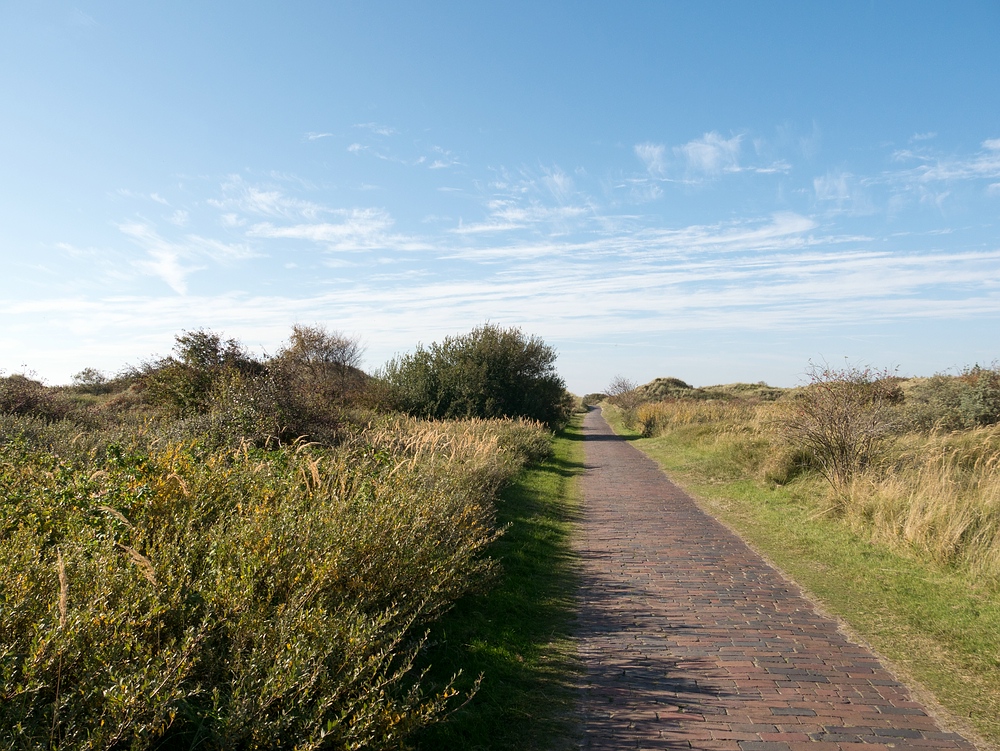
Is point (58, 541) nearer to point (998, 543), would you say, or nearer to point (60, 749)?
point (60, 749)

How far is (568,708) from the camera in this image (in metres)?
4.59

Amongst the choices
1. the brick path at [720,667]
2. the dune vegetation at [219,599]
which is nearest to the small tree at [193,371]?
the dune vegetation at [219,599]

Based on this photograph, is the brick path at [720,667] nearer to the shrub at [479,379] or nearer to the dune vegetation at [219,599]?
the dune vegetation at [219,599]

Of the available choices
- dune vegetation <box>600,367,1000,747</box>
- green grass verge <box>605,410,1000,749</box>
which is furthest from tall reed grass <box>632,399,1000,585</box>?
green grass verge <box>605,410,1000,749</box>

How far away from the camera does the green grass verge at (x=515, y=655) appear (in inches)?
165

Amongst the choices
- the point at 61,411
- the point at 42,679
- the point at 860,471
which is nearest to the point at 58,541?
the point at 42,679

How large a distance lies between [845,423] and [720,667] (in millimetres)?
9242

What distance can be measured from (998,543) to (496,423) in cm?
1654

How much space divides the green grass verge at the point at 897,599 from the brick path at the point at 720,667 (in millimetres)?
295

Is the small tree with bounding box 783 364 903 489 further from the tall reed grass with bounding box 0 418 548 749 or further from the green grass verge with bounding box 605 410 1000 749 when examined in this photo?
the tall reed grass with bounding box 0 418 548 749

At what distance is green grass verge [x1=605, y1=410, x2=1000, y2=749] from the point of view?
505 centimetres

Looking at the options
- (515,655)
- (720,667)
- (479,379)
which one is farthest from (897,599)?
(479,379)

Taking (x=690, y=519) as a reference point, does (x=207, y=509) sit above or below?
above

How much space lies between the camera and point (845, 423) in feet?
42.3
